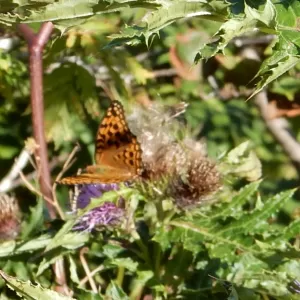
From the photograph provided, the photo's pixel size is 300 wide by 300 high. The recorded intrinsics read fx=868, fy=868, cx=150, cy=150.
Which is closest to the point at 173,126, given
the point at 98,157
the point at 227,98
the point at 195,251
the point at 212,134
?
the point at 98,157

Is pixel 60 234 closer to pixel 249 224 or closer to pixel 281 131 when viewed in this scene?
pixel 249 224

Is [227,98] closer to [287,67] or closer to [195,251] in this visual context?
[195,251]

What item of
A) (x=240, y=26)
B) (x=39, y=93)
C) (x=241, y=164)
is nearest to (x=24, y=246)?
(x=39, y=93)

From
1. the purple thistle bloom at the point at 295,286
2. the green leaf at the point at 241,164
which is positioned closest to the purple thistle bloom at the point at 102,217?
the green leaf at the point at 241,164

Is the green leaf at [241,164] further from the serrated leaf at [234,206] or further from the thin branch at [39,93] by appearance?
the thin branch at [39,93]

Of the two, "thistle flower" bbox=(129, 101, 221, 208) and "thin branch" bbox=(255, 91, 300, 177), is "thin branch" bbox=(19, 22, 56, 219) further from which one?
"thin branch" bbox=(255, 91, 300, 177)

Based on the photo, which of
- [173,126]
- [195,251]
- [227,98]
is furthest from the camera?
[227,98]
